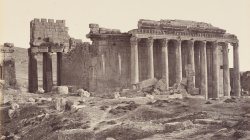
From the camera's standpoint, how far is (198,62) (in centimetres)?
5281

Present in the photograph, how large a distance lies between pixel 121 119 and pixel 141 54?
2207cm

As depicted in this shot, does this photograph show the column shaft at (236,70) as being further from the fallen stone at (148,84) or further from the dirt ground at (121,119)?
the dirt ground at (121,119)

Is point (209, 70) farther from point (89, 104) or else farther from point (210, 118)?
point (210, 118)

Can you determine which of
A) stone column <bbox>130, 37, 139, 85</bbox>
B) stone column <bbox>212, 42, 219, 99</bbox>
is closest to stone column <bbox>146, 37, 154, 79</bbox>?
stone column <bbox>130, 37, 139, 85</bbox>

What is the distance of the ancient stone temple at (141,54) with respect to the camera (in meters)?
47.2

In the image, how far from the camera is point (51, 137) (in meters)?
26.5

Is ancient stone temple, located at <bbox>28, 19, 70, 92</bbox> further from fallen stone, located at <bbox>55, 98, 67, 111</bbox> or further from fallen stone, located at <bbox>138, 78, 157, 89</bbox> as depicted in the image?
fallen stone, located at <bbox>55, 98, 67, 111</bbox>

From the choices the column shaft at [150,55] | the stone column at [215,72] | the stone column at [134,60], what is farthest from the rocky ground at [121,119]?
the stone column at [215,72]

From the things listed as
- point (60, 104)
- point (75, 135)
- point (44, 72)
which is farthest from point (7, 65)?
point (75, 135)

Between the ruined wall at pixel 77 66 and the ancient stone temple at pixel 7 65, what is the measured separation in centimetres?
539

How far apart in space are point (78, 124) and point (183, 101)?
9.90m

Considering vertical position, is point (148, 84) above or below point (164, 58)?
below

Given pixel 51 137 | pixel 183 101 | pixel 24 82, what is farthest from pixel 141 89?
pixel 24 82

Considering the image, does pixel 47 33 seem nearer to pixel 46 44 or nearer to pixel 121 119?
pixel 46 44
